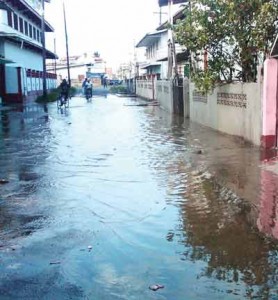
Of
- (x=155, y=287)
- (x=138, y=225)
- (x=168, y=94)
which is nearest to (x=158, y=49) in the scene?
(x=168, y=94)

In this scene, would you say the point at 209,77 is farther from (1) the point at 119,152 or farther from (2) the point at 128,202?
(2) the point at 128,202

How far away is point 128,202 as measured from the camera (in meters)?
7.53

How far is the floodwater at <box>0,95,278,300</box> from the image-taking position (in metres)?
4.54

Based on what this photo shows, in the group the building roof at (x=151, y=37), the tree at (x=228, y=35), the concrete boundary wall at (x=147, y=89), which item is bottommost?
the concrete boundary wall at (x=147, y=89)

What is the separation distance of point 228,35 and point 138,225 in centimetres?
916

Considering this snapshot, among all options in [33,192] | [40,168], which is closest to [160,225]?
[33,192]

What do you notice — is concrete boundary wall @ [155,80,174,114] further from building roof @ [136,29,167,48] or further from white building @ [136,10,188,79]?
building roof @ [136,29,167,48]

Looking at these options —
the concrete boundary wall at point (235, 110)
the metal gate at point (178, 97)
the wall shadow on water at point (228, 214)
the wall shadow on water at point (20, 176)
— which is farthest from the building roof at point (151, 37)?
the wall shadow on water at point (228, 214)

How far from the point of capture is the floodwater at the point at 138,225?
14.9 ft

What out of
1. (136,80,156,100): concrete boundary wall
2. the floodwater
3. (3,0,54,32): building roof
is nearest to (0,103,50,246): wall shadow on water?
the floodwater

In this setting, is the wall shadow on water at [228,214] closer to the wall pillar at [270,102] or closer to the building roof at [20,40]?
the wall pillar at [270,102]

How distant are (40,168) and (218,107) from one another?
7425 millimetres

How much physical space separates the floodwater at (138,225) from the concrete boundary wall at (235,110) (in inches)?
33.2

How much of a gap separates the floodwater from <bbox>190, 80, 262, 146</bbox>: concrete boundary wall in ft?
2.77
